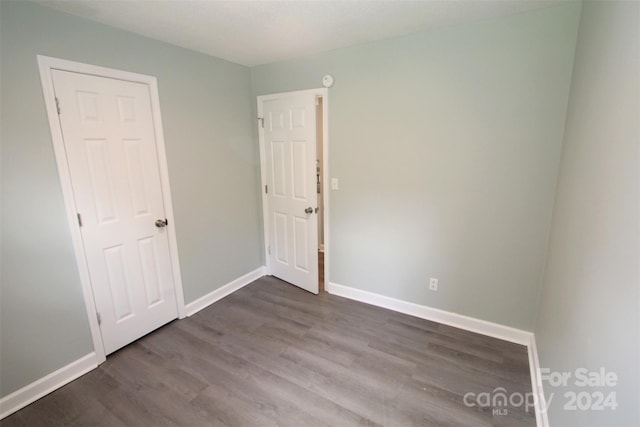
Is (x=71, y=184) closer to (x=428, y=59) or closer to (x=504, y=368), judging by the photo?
(x=428, y=59)

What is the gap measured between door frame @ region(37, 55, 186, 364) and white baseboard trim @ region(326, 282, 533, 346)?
5.77 feet

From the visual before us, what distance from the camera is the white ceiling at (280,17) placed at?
1.75 metres

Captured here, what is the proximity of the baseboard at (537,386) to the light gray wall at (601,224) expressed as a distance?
114 mm

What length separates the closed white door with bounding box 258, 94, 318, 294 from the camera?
2.88 m

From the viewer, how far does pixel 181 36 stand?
223cm

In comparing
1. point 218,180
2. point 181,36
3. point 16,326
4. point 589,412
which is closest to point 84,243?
point 16,326

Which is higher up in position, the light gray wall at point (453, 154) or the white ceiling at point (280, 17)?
the white ceiling at point (280, 17)

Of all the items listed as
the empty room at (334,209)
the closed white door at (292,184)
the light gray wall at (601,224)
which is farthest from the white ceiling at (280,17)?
the light gray wall at (601,224)

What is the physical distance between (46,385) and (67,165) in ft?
4.77

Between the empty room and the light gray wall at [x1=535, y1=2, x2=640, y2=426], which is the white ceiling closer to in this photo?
the empty room

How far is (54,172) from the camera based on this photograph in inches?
72.0

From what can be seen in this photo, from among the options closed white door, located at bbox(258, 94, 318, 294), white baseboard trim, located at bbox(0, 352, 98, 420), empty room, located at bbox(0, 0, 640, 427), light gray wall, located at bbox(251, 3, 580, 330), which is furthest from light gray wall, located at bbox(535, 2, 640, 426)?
white baseboard trim, located at bbox(0, 352, 98, 420)

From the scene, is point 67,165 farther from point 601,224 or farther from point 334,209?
point 601,224

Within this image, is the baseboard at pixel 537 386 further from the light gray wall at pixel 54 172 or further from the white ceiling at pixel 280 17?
the light gray wall at pixel 54 172
